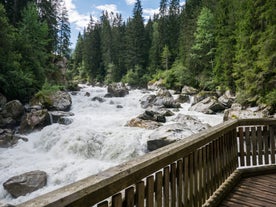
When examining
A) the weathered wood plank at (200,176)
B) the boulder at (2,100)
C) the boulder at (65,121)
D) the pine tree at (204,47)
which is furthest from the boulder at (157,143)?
the pine tree at (204,47)

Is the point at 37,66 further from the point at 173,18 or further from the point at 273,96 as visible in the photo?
the point at 173,18

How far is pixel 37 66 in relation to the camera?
1065 inches

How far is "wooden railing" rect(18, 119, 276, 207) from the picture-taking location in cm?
188

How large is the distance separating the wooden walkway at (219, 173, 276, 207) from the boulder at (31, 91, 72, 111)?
20.3 metres

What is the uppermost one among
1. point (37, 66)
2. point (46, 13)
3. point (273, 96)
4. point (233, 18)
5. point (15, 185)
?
point (46, 13)

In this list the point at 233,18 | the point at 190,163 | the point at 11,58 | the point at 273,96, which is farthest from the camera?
the point at 233,18

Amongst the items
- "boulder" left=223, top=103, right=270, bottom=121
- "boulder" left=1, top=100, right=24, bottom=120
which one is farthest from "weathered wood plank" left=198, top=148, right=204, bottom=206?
"boulder" left=1, top=100, right=24, bottom=120

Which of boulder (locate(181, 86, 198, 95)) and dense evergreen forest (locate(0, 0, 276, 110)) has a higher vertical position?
dense evergreen forest (locate(0, 0, 276, 110))

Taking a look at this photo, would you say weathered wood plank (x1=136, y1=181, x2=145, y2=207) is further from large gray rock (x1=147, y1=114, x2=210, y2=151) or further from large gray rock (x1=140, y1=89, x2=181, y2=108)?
large gray rock (x1=140, y1=89, x2=181, y2=108)

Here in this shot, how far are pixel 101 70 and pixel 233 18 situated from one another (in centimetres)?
4579

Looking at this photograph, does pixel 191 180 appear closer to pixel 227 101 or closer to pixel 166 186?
pixel 166 186

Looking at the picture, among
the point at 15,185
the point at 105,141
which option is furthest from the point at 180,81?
the point at 15,185

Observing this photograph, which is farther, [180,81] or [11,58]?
[180,81]

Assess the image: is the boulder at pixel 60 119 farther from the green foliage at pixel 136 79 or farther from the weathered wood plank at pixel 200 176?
the green foliage at pixel 136 79
